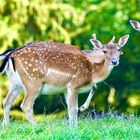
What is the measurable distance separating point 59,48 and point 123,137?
93.9 inches

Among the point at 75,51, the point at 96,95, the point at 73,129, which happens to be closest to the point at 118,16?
the point at 96,95

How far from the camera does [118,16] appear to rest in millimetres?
19672

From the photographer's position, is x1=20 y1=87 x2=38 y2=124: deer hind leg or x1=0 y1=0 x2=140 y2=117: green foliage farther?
x1=0 y1=0 x2=140 y2=117: green foliage

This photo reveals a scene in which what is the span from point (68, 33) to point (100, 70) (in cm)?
752

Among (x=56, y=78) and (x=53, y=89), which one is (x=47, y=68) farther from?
(x=53, y=89)

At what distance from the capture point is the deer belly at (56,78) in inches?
425

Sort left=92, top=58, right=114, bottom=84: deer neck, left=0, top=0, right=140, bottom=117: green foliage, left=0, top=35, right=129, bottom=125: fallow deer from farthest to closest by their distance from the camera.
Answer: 1. left=0, top=0, right=140, bottom=117: green foliage
2. left=92, top=58, right=114, bottom=84: deer neck
3. left=0, top=35, right=129, bottom=125: fallow deer

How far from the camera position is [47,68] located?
1080cm

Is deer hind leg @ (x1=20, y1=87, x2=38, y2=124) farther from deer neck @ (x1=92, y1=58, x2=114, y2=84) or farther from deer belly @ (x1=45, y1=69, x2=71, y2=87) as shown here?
deer neck @ (x1=92, y1=58, x2=114, y2=84)

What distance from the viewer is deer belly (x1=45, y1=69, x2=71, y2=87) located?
10.8 m

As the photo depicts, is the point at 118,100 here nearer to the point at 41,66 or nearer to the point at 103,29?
the point at 103,29

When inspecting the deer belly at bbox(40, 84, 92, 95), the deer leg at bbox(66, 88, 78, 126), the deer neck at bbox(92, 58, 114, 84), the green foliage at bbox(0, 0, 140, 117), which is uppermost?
the deer neck at bbox(92, 58, 114, 84)

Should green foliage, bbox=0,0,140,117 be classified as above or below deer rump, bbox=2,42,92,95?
below

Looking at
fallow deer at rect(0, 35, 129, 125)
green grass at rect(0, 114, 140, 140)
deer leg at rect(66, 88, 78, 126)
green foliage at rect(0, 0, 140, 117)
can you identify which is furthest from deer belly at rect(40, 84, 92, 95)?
green foliage at rect(0, 0, 140, 117)
